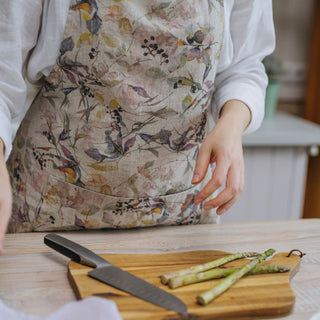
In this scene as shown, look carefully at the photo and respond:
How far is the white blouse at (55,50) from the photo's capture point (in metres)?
0.84

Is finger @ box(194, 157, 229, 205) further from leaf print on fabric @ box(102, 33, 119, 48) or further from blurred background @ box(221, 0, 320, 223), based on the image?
blurred background @ box(221, 0, 320, 223)

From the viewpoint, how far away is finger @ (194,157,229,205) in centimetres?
82

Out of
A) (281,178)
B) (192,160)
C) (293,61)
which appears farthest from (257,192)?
(192,160)

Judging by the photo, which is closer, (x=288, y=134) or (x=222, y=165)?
(x=222, y=165)

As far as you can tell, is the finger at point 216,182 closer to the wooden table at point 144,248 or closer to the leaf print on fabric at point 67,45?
the wooden table at point 144,248

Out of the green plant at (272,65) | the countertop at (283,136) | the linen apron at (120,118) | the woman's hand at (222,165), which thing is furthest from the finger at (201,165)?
the green plant at (272,65)

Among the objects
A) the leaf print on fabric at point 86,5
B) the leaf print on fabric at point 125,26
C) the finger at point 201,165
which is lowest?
the finger at point 201,165

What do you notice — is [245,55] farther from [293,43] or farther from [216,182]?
[293,43]

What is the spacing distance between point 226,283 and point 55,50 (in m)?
0.50

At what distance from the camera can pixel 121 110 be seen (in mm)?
922

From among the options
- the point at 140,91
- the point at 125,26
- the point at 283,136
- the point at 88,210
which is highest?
the point at 125,26

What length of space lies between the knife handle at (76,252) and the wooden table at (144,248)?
2 cm

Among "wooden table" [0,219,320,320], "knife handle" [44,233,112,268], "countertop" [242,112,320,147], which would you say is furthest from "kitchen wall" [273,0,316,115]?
"knife handle" [44,233,112,268]

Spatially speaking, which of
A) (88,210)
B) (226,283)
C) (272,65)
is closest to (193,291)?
(226,283)
